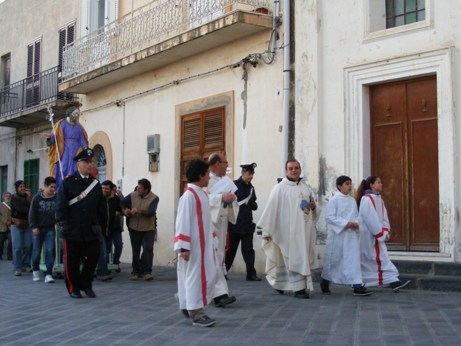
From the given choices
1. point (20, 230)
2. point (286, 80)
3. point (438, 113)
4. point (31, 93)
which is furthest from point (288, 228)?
point (31, 93)

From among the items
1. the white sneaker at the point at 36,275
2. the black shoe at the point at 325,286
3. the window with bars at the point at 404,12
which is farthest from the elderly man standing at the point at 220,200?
the white sneaker at the point at 36,275

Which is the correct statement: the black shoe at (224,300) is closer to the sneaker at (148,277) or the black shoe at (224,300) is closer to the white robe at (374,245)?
the white robe at (374,245)

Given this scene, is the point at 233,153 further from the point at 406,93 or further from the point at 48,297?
the point at 48,297

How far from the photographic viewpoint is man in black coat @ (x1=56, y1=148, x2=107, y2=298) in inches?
367

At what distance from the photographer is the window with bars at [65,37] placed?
69.0ft

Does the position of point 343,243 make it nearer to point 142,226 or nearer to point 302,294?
point 302,294

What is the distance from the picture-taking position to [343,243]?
9.30m

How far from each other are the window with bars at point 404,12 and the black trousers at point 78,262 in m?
5.85

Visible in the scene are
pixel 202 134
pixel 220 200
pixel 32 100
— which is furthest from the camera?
pixel 32 100

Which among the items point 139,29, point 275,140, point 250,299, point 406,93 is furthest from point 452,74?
point 139,29

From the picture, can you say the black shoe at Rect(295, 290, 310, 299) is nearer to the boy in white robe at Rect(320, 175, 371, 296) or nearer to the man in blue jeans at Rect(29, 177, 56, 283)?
the boy in white robe at Rect(320, 175, 371, 296)

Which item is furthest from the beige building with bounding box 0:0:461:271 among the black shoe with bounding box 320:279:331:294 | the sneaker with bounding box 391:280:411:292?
the black shoe with bounding box 320:279:331:294

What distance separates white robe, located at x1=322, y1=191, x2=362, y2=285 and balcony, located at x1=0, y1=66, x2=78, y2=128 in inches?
480

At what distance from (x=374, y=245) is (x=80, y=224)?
3881 mm
